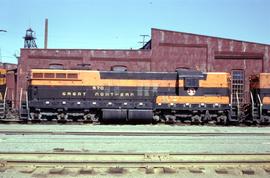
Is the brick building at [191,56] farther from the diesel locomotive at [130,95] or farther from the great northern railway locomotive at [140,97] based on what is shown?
the diesel locomotive at [130,95]

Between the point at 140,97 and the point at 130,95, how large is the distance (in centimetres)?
69

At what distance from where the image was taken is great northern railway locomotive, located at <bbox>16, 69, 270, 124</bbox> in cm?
2581

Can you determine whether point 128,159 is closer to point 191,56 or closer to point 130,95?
point 130,95

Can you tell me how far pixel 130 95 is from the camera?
26.5 m

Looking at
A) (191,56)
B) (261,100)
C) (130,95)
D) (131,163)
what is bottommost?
(131,163)

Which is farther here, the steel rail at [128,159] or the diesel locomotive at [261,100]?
the diesel locomotive at [261,100]

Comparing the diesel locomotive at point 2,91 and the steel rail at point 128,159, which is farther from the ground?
the diesel locomotive at point 2,91

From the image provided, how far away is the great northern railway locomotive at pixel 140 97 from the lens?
1016 inches

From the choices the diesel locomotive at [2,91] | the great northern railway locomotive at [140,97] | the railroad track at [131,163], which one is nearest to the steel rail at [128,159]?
the railroad track at [131,163]

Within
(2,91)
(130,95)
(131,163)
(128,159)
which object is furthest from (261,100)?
(131,163)

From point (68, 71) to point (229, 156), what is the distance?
16922 mm

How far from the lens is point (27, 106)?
2527 centimetres

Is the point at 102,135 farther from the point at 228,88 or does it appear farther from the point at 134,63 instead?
the point at 134,63

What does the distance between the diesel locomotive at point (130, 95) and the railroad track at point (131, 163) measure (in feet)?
47.6
